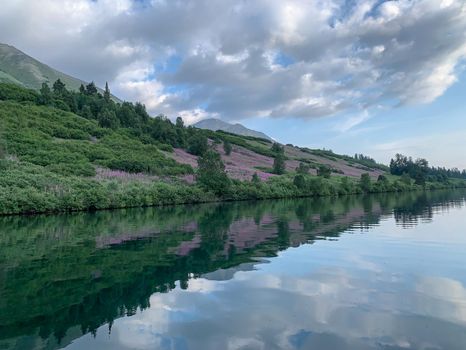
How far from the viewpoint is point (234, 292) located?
12875 mm

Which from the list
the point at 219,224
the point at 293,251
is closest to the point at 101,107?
the point at 219,224

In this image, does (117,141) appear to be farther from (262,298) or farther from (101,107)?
(262,298)

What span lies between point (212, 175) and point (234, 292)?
54674 millimetres

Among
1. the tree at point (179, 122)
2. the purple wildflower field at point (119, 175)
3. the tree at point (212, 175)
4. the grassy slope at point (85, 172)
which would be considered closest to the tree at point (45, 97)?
the grassy slope at point (85, 172)

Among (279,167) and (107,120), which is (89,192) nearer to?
(107,120)

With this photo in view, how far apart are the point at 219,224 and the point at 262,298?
68.8 ft

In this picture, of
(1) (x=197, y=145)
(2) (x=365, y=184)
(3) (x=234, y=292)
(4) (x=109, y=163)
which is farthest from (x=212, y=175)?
(2) (x=365, y=184)

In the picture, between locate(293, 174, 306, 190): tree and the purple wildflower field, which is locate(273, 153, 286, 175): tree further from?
the purple wildflower field

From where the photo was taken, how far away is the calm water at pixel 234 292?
30.0 ft

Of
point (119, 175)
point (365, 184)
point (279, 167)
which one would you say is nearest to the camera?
point (119, 175)

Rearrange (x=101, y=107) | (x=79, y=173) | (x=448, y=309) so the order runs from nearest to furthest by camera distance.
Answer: (x=448, y=309) → (x=79, y=173) → (x=101, y=107)

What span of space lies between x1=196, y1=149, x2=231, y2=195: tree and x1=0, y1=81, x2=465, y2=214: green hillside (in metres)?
0.17

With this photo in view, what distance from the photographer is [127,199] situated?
5350cm

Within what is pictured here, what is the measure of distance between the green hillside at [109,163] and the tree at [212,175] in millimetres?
168
